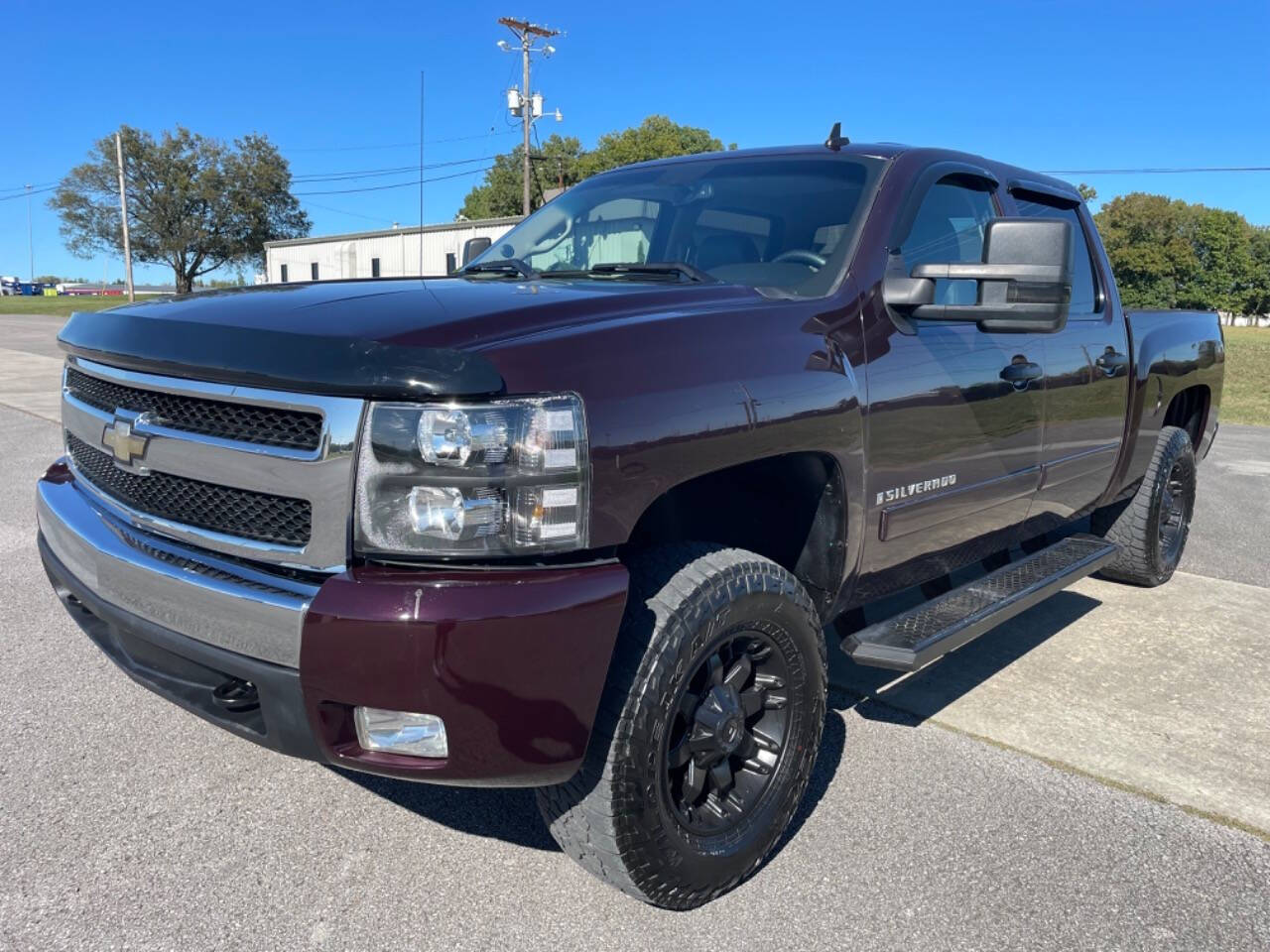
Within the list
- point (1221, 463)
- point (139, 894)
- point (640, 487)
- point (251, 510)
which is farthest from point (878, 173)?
point (1221, 463)

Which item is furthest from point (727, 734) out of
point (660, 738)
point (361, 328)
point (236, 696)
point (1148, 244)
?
point (1148, 244)

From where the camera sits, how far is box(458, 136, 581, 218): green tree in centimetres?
5356

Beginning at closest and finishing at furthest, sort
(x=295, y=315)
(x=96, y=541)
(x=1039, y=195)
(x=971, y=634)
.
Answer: (x=295, y=315)
(x=96, y=541)
(x=971, y=634)
(x=1039, y=195)

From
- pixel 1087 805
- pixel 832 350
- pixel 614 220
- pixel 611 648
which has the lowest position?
pixel 1087 805

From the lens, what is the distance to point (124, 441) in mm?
2287

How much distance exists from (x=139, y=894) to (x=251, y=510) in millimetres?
985

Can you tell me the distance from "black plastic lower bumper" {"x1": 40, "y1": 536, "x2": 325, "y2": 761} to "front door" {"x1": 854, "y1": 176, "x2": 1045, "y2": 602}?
5.18ft

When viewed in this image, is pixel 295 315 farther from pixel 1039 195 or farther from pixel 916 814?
pixel 1039 195

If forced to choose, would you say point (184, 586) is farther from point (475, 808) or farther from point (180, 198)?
point (180, 198)

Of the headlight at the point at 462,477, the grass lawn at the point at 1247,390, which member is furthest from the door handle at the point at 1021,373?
the grass lawn at the point at 1247,390

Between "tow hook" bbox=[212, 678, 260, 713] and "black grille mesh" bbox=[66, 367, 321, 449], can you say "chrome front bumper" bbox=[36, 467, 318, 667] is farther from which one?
"black grille mesh" bbox=[66, 367, 321, 449]

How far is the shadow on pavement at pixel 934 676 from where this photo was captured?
11.5ft

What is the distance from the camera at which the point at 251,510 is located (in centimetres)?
204

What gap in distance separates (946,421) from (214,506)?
2018 millimetres
